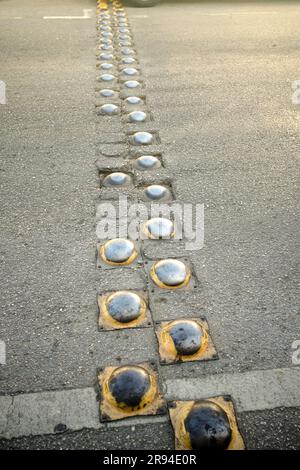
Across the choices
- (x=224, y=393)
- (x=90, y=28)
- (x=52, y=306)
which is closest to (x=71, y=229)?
(x=52, y=306)

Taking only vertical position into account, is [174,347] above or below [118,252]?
below

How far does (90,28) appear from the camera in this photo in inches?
270

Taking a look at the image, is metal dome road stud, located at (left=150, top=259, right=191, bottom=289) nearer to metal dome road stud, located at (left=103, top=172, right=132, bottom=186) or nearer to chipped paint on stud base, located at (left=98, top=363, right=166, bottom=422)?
chipped paint on stud base, located at (left=98, top=363, right=166, bottom=422)

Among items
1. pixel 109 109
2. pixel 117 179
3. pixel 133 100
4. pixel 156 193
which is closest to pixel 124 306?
pixel 156 193

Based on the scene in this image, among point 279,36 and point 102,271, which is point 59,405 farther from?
point 279,36

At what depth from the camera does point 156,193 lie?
3.21 metres

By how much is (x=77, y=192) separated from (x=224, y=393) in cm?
198

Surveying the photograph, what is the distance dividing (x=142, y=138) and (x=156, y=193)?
948 mm

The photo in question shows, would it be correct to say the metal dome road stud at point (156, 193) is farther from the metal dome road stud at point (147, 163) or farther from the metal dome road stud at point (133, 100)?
the metal dome road stud at point (133, 100)

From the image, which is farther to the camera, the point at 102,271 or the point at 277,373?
the point at 102,271

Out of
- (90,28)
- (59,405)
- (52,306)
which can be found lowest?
(59,405)

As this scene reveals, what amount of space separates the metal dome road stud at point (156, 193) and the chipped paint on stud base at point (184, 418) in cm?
170

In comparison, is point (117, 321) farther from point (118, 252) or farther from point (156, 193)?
point (156, 193)

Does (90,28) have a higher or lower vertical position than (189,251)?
higher
